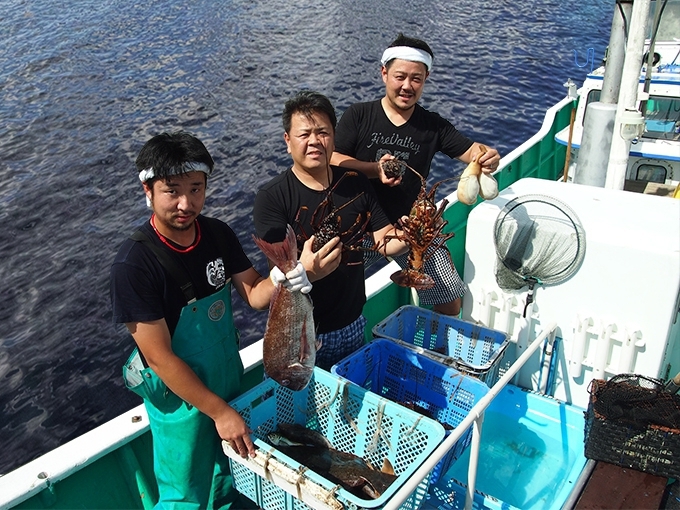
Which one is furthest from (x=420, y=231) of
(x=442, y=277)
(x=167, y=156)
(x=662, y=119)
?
(x=662, y=119)

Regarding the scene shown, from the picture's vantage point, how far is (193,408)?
3340 millimetres

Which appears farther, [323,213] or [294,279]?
[323,213]

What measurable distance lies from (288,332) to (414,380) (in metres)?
1.75

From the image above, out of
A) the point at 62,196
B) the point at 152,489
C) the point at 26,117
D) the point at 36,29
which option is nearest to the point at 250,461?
the point at 152,489

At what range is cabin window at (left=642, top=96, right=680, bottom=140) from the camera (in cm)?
987

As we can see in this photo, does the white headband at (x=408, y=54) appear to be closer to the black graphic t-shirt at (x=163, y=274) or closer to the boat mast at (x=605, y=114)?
the black graphic t-shirt at (x=163, y=274)

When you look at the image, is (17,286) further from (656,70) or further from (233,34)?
(233,34)

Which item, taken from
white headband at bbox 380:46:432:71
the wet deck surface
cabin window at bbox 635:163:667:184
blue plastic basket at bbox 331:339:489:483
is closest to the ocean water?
cabin window at bbox 635:163:667:184

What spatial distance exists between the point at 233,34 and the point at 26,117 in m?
10.6

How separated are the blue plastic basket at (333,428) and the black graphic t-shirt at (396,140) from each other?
1925 millimetres

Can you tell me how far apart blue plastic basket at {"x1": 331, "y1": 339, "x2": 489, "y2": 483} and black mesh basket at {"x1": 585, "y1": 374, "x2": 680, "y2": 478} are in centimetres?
87

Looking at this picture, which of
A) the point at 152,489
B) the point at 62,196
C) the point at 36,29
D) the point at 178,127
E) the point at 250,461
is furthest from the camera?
the point at 36,29

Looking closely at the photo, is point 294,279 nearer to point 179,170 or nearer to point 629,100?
point 179,170

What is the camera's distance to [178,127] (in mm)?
17141
